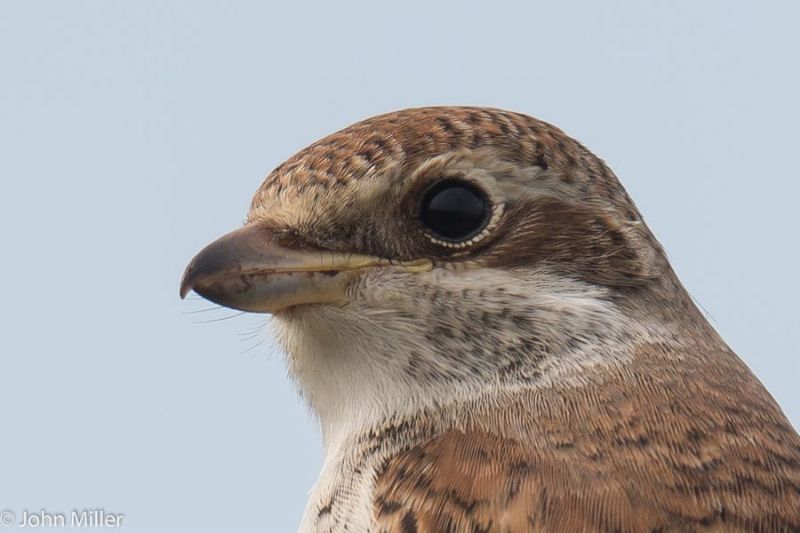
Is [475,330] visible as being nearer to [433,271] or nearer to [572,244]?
[433,271]

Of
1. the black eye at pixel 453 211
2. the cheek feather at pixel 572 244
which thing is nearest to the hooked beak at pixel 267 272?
the black eye at pixel 453 211

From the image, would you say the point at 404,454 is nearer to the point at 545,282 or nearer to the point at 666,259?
the point at 545,282

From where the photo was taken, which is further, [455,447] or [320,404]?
[320,404]

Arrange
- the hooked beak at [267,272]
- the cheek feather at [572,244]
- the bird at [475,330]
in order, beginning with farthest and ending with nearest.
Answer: the cheek feather at [572,244] < the hooked beak at [267,272] < the bird at [475,330]

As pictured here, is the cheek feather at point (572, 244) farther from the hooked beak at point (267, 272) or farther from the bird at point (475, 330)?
the hooked beak at point (267, 272)

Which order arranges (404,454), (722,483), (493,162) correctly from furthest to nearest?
1. (493,162)
2. (404,454)
3. (722,483)

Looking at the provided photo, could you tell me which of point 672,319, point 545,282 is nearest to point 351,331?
point 545,282

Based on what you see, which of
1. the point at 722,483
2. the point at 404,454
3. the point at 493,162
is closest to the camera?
the point at 722,483

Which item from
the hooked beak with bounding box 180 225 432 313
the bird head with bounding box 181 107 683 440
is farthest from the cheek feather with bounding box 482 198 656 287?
the hooked beak with bounding box 180 225 432 313
